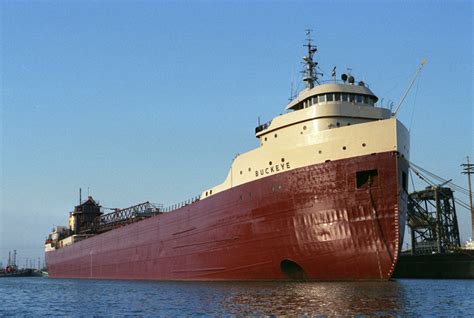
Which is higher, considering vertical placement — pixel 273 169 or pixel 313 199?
pixel 273 169

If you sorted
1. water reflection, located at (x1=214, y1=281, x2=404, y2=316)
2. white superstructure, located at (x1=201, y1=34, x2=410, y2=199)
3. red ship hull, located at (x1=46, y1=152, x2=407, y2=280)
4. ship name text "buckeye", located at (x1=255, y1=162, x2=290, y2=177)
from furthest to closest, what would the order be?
ship name text "buckeye", located at (x1=255, y1=162, x2=290, y2=177)
white superstructure, located at (x1=201, y1=34, x2=410, y2=199)
red ship hull, located at (x1=46, y1=152, x2=407, y2=280)
water reflection, located at (x1=214, y1=281, x2=404, y2=316)

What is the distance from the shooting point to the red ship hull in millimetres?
27188

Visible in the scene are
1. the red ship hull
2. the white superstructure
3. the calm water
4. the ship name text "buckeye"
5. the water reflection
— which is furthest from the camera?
the ship name text "buckeye"

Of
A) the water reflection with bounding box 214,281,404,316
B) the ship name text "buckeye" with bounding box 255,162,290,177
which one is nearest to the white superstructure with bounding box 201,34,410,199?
the ship name text "buckeye" with bounding box 255,162,290,177

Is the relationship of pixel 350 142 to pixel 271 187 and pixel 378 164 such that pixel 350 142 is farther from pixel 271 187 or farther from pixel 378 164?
pixel 271 187

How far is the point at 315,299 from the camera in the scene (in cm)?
2206

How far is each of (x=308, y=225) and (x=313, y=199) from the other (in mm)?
1316

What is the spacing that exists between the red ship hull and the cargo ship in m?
0.05

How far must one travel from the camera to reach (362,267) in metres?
27.4

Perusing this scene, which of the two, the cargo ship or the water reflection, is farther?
the cargo ship

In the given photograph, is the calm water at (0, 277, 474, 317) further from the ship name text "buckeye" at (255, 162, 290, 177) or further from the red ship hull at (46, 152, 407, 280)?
the ship name text "buckeye" at (255, 162, 290, 177)

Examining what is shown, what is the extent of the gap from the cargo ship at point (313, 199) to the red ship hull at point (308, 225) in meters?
0.05

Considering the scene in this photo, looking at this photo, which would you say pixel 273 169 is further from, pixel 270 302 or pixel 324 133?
pixel 270 302

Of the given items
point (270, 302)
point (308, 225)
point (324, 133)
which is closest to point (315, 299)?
point (270, 302)
